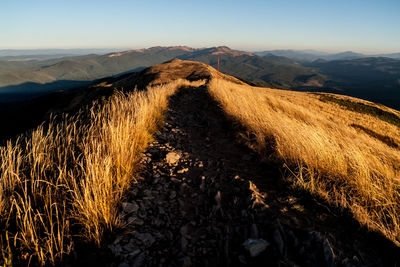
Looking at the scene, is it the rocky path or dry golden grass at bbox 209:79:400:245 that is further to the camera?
dry golden grass at bbox 209:79:400:245

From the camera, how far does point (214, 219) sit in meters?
2.68

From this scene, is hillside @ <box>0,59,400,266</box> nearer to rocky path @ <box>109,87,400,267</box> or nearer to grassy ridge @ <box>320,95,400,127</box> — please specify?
rocky path @ <box>109,87,400,267</box>

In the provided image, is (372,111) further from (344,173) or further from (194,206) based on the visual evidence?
(194,206)

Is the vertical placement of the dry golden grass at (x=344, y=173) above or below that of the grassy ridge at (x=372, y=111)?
above

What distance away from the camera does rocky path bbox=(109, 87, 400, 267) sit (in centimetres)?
204

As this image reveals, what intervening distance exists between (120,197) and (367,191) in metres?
3.42

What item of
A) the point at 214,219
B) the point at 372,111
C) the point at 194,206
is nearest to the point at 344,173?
the point at 214,219

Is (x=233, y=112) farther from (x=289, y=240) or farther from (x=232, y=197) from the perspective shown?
(x=289, y=240)

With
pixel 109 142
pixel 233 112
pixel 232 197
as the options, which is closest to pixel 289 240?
pixel 232 197

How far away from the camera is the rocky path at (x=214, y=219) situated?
6.70ft

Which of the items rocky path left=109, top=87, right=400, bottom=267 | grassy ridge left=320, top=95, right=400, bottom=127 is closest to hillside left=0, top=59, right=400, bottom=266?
rocky path left=109, top=87, right=400, bottom=267

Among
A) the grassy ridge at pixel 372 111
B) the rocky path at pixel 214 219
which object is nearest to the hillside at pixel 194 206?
the rocky path at pixel 214 219

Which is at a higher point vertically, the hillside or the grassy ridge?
the hillside

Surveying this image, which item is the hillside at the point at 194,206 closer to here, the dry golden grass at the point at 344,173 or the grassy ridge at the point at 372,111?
the dry golden grass at the point at 344,173
